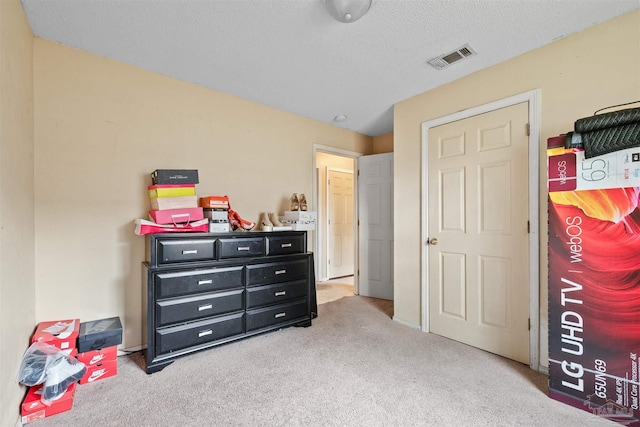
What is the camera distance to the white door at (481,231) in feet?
7.46

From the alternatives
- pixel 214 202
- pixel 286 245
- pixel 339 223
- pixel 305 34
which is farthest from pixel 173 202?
pixel 339 223

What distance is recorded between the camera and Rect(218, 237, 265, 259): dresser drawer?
2476mm

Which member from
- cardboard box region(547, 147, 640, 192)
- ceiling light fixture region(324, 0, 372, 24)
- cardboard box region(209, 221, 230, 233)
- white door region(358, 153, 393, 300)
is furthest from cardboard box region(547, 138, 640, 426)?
cardboard box region(209, 221, 230, 233)

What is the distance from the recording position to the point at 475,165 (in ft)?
8.35

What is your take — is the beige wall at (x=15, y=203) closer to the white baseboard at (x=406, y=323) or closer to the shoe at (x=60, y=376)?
the shoe at (x=60, y=376)

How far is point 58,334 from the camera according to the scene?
1903 mm

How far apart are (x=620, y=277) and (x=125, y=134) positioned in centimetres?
361

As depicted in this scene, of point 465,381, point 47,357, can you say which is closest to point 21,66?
point 47,357

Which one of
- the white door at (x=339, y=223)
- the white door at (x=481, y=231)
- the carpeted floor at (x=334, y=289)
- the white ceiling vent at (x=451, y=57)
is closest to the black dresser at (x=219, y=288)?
the carpeted floor at (x=334, y=289)

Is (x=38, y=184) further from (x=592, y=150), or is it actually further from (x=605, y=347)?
(x=605, y=347)

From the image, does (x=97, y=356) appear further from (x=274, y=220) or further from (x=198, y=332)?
(x=274, y=220)

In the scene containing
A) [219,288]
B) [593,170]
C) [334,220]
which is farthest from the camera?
[334,220]

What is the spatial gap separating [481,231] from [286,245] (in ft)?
5.95

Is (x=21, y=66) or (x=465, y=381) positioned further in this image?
(x=465, y=381)
